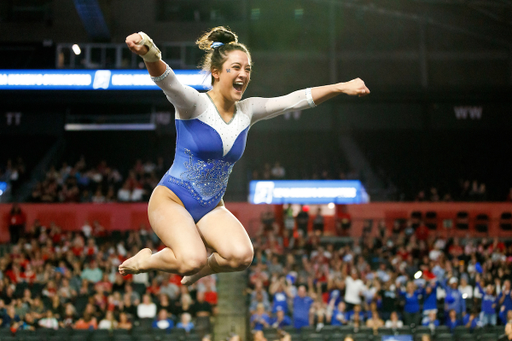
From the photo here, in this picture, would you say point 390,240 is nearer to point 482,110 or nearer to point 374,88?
point 374,88

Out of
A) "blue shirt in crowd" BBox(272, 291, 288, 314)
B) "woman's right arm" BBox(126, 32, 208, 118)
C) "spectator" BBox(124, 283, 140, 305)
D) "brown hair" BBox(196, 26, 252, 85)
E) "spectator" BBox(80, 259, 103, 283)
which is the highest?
"brown hair" BBox(196, 26, 252, 85)

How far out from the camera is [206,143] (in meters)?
4.14

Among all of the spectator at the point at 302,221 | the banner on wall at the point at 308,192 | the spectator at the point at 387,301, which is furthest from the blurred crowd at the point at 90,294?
the banner on wall at the point at 308,192

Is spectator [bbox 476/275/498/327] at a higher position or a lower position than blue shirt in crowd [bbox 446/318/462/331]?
higher

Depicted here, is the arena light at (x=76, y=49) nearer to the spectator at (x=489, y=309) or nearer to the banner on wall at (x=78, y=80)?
the banner on wall at (x=78, y=80)

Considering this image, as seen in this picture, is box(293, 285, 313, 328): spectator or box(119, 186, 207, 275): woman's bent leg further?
box(293, 285, 313, 328): spectator

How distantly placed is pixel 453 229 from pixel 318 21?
9899 mm

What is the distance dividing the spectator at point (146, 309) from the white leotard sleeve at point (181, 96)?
7.91 m

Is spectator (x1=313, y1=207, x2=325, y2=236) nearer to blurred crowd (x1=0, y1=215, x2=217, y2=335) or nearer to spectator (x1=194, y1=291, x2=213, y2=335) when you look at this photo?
blurred crowd (x1=0, y1=215, x2=217, y2=335)

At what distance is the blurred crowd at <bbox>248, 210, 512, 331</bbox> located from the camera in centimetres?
1141

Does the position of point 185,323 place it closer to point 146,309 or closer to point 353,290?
point 146,309

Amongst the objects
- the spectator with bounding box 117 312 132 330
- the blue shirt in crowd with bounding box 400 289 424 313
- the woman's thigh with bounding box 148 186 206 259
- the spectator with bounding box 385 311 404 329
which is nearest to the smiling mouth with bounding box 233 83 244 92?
the woman's thigh with bounding box 148 186 206 259

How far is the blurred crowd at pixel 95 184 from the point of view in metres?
18.3

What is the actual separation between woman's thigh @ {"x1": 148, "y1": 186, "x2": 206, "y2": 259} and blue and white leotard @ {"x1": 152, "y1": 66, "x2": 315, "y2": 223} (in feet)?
0.36
